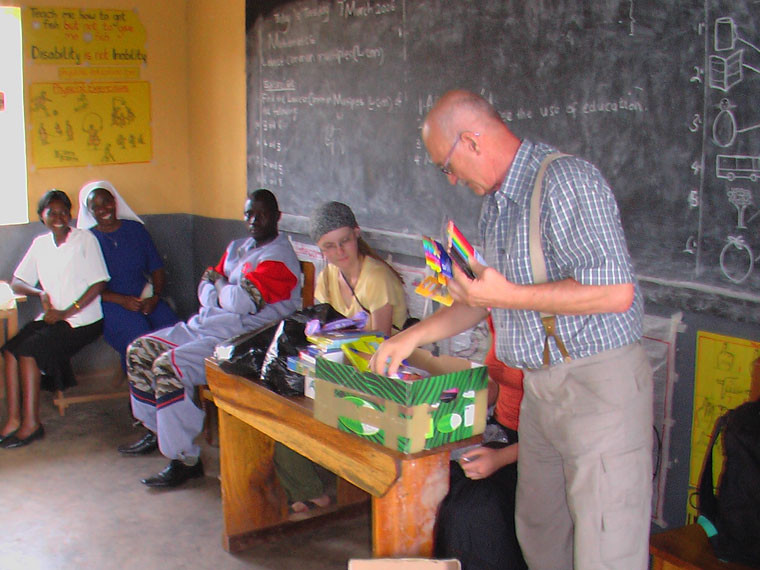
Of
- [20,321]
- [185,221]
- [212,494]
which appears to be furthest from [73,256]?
[212,494]

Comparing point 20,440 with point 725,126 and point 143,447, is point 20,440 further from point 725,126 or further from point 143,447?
point 725,126

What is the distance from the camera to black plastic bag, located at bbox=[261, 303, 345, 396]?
9.76 feet

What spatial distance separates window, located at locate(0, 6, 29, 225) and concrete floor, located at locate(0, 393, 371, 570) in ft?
5.41

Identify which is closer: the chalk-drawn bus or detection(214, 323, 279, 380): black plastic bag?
the chalk-drawn bus

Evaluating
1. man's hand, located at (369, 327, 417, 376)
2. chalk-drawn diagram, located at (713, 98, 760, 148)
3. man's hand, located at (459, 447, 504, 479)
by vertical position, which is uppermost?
chalk-drawn diagram, located at (713, 98, 760, 148)

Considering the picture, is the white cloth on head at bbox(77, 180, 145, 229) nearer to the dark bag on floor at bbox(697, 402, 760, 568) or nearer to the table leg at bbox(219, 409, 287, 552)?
A: the table leg at bbox(219, 409, 287, 552)

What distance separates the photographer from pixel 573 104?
310 cm

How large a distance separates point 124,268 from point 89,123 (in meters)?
1.11

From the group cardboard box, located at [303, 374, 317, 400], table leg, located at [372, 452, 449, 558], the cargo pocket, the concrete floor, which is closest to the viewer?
the cargo pocket

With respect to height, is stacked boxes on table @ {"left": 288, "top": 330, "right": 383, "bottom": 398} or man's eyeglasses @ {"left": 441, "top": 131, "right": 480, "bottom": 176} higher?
man's eyeglasses @ {"left": 441, "top": 131, "right": 480, "bottom": 176}

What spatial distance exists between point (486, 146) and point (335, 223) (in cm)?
171

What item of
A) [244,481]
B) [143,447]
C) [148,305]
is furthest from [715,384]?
[148,305]

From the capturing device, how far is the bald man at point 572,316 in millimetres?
1983

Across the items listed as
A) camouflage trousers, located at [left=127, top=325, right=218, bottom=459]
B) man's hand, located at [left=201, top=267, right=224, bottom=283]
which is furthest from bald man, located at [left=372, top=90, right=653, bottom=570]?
man's hand, located at [left=201, top=267, right=224, bottom=283]
